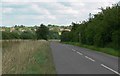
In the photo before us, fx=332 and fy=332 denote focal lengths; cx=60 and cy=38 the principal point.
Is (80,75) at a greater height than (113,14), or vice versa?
(113,14)

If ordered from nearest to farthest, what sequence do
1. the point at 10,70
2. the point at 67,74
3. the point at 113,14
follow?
1. the point at 10,70
2. the point at 67,74
3. the point at 113,14

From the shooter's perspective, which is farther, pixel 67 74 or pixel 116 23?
pixel 116 23

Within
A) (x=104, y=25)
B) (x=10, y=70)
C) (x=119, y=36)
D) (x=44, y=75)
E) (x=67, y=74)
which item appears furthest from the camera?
(x=104, y=25)

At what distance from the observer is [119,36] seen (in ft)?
126

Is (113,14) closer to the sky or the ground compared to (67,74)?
closer to the sky

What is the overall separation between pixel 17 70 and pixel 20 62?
1670mm

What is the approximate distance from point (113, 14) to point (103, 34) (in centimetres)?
686

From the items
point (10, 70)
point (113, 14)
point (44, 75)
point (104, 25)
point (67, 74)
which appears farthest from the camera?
point (104, 25)

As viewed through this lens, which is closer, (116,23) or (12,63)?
(12,63)

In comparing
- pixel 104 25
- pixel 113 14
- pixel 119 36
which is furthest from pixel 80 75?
pixel 104 25

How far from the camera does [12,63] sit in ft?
44.2

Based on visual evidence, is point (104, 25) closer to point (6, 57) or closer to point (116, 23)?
Result: point (116, 23)

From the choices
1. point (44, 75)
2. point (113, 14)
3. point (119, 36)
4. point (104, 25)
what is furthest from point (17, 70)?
point (104, 25)

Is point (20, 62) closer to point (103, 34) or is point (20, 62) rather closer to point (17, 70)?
point (17, 70)
